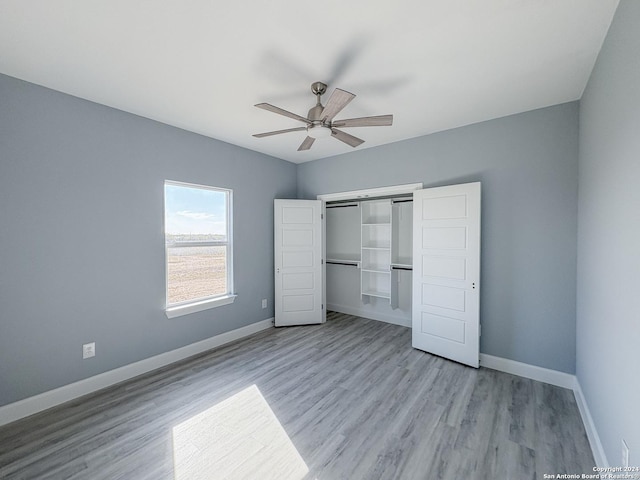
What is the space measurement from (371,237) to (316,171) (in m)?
1.54

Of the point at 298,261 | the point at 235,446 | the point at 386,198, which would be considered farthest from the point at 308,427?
the point at 386,198

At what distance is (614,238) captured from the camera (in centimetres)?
159

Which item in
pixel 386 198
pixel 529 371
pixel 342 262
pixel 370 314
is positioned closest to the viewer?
pixel 529 371

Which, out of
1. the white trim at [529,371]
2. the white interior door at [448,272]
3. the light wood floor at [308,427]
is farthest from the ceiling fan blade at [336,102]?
the white trim at [529,371]

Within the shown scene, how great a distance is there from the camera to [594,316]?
6.58ft

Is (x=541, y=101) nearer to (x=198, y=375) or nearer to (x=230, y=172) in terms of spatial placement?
(x=230, y=172)

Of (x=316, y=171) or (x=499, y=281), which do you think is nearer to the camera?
(x=499, y=281)

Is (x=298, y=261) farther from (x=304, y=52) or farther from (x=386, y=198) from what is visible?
Result: (x=304, y=52)

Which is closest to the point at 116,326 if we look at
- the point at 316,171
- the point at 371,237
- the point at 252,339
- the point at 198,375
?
the point at 198,375

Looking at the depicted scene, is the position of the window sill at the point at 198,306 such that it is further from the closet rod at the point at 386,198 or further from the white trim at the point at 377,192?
the closet rod at the point at 386,198

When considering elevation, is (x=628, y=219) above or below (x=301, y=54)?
below

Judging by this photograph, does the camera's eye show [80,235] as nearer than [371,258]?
Yes

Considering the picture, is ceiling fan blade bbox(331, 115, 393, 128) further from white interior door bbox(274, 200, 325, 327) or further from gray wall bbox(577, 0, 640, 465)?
white interior door bbox(274, 200, 325, 327)

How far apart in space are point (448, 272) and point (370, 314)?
2054mm
